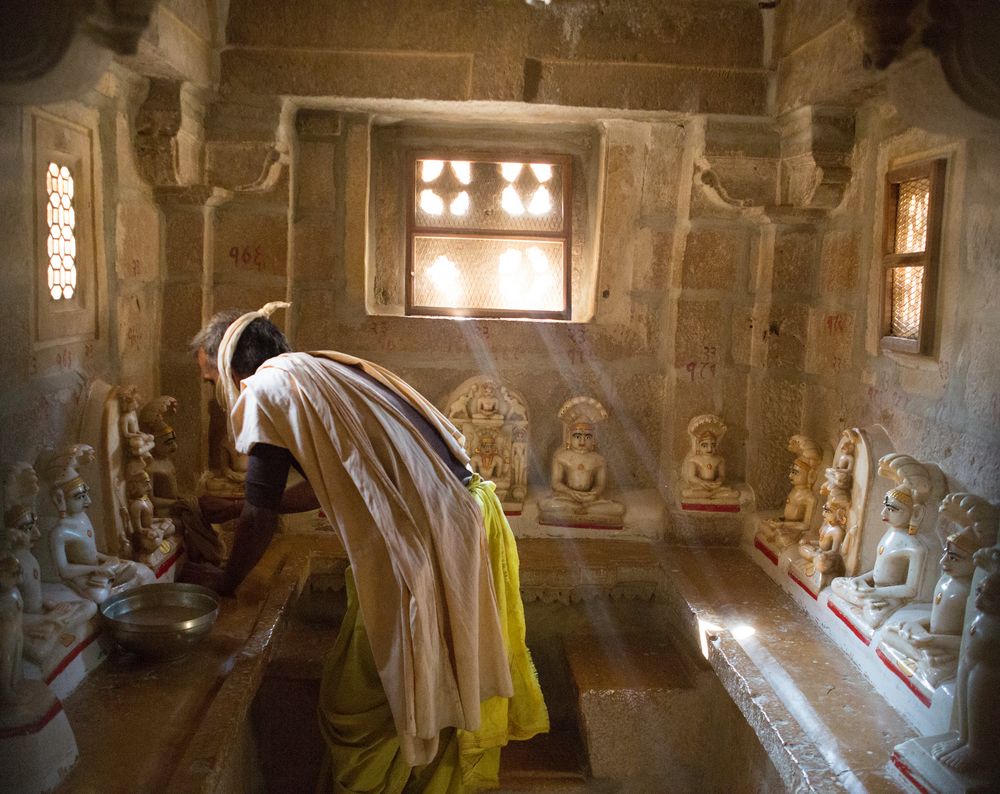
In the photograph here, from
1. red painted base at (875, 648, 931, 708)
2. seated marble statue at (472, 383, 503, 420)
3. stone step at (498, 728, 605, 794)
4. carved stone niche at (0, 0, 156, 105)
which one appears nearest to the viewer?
carved stone niche at (0, 0, 156, 105)

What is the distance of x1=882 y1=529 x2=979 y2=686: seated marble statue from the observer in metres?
2.34

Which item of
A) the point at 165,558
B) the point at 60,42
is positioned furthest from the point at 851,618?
the point at 60,42

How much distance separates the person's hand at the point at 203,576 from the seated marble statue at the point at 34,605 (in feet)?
1.83

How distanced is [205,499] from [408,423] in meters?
1.03

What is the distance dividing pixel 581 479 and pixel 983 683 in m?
2.15

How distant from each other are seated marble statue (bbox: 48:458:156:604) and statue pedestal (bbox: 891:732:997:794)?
7.23ft

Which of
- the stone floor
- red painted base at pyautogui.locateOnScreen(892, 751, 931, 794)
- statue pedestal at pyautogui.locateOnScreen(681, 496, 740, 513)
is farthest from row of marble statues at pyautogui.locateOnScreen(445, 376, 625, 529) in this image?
red painted base at pyautogui.locateOnScreen(892, 751, 931, 794)

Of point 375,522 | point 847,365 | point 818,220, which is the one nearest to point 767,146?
point 818,220

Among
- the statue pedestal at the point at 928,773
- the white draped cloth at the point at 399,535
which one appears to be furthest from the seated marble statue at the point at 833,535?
the white draped cloth at the point at 399,535

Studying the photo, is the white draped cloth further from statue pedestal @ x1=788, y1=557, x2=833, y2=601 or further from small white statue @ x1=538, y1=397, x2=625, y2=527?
small white statue @ x1=538, y1=397, x2=625, y2=527

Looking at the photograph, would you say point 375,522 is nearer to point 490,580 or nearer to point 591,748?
point 490,580

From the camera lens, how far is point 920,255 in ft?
9.82

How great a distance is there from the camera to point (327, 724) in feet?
9.31

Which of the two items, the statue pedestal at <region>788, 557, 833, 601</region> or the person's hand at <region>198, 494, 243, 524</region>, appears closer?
the statue pedestal at <region>788, 557, 833, 601</region>
